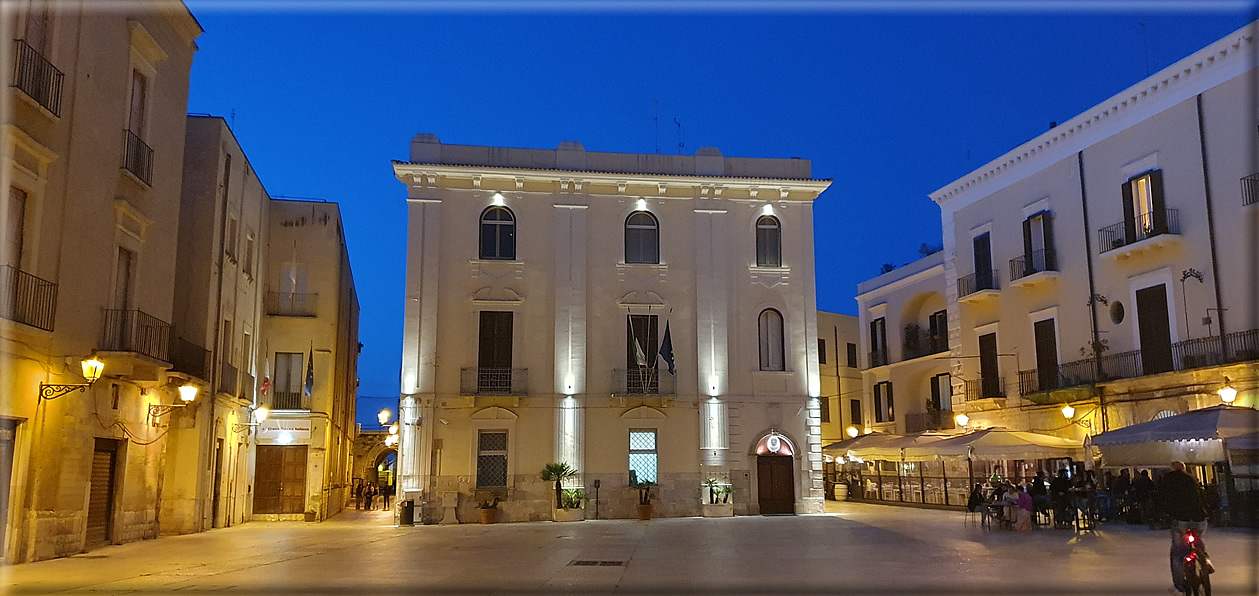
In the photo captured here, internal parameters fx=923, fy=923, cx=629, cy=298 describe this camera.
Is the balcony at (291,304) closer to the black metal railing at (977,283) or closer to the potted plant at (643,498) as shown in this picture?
the potted plant at (643,498)

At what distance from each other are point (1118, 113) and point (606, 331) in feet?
46.9

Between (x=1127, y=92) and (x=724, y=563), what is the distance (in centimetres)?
1681

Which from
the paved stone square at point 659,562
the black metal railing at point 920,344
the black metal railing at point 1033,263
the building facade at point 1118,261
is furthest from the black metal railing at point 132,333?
the black metal railing at point 920,344

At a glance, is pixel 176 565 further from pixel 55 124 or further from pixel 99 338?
pixel 55 124

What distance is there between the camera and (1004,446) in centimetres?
1994

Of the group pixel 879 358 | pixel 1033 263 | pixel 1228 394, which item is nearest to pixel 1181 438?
pixel 1228 394

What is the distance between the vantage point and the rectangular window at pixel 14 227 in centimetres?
1317

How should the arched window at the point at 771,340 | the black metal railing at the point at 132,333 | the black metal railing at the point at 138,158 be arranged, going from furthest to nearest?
the arched window at the point at 771,340, the black metal railing at the point at 138,158, the black metal railing at the point at 132,333

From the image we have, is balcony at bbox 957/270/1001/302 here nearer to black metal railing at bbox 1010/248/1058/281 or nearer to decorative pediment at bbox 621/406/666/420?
black metal railing at bbox 1010/248/1058/281

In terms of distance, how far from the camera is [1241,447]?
1612cm

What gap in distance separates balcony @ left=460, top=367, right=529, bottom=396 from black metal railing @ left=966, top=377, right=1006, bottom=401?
13.6 meters

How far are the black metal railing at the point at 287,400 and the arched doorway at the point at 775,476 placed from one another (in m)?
13.5

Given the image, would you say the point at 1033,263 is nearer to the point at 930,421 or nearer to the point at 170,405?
the point at 930,421

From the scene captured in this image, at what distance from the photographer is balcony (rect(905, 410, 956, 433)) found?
32594mm
